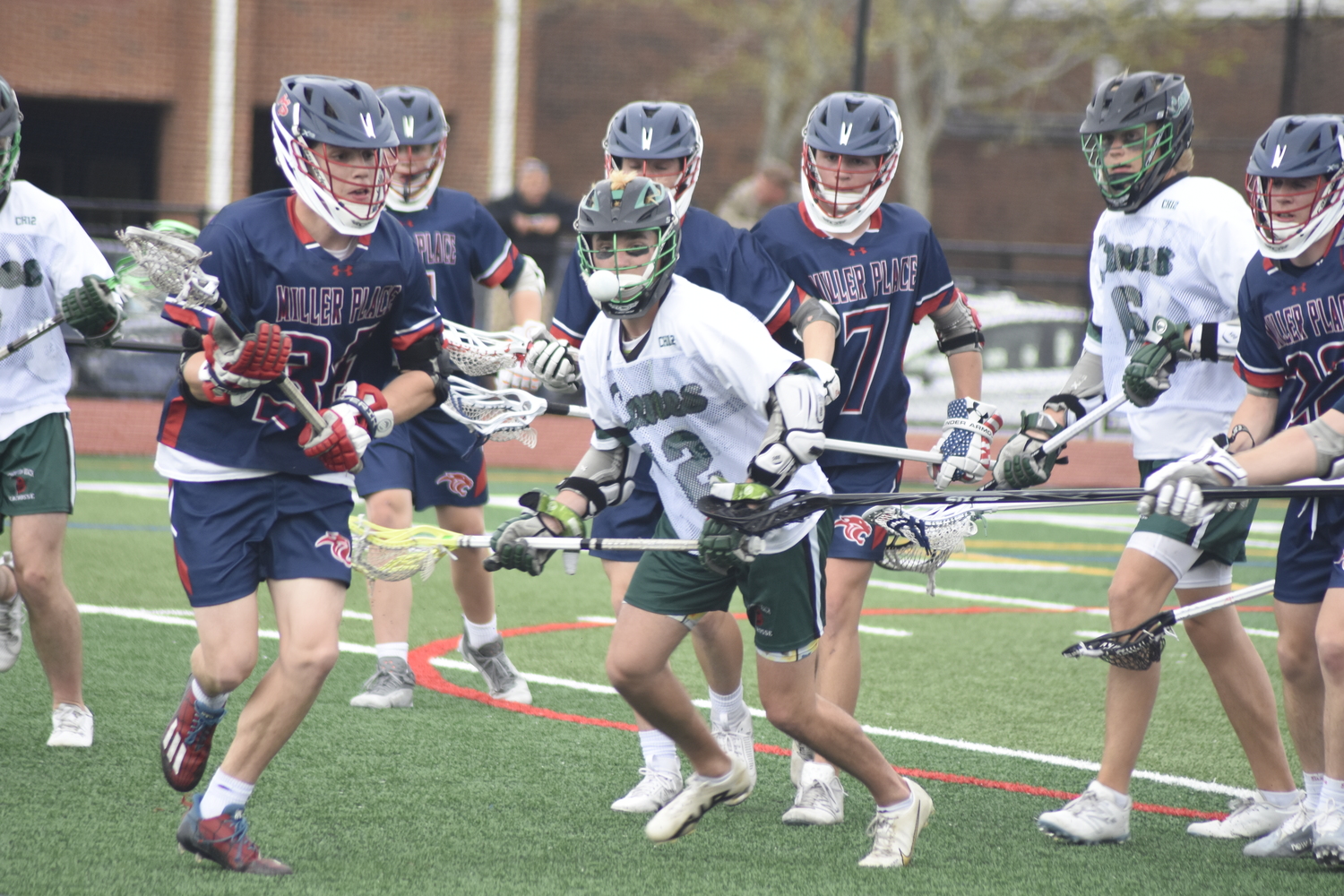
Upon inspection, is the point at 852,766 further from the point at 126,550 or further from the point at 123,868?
the point at 126,550

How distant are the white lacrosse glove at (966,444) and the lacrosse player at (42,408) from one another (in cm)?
258

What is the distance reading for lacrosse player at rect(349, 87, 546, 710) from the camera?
6051 mm

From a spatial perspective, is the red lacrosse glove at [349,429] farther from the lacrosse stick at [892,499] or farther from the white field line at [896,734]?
the white field line at [896,734]

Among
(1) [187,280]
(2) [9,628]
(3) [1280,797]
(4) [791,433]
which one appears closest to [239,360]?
(1) [187,280]

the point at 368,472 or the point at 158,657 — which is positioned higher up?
the point at 368,472

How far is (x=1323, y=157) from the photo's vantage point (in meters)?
4.21

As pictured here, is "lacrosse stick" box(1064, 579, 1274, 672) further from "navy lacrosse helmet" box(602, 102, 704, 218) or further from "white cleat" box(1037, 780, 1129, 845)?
"navy lacrosse helmet" box(602, 102, 704, 218)

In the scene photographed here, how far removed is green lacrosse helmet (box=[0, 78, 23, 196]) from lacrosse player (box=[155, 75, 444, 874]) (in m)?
1.14

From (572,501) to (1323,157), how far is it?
2.18m

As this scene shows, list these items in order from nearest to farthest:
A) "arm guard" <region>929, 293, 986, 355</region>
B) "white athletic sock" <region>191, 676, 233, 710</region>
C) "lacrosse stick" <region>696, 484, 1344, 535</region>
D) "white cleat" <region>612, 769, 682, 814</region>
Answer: "lacrosse stick" <region>696, 484, 1344, 535</region> → "white athletic sock" <region>191, 676, 233, 710</region> → "white cleat" <region>612, 769, 682, 814</region> → "arm guard" <region>929, 293, 986, 355</region>

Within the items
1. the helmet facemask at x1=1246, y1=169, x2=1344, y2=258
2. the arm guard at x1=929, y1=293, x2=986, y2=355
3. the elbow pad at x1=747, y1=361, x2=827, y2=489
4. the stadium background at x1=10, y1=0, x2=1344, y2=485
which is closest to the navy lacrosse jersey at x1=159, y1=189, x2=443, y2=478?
the elbow pad at x1=747, y1=361, x2=827, y2=489

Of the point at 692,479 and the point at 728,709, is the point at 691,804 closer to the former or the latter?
the point at 728,709

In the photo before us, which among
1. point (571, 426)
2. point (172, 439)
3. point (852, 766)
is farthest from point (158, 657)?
point (571, 426)

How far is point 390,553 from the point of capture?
468 centimetres
